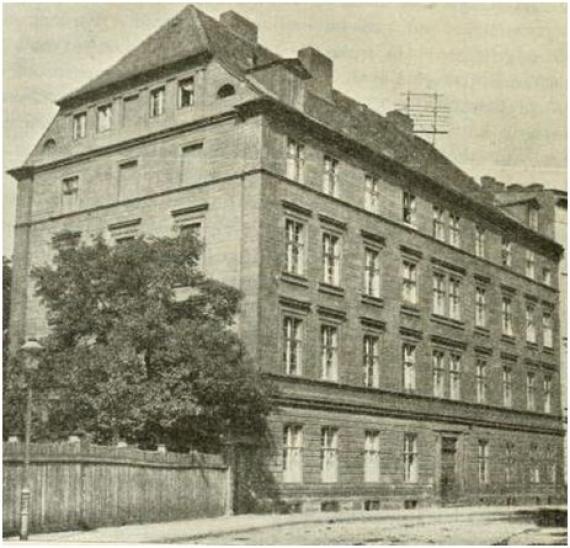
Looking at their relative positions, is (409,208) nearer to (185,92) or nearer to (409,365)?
(409,365)

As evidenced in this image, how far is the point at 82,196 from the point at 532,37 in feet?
63.0

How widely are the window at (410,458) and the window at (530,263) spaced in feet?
40.4

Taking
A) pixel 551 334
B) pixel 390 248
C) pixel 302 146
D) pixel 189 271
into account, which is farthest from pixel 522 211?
pixel 189 271

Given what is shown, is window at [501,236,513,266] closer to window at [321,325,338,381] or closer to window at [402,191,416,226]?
window at [402,191,416,226]

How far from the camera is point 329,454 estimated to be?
34.1 m

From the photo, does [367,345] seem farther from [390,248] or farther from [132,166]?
[132,166]

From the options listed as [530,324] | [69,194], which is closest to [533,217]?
[530,324]

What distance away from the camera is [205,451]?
29.1 metres

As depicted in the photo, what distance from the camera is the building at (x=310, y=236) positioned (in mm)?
32531

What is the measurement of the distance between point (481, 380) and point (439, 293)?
4.82 m

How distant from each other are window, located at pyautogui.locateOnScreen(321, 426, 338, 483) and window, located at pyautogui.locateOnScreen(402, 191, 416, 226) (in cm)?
919

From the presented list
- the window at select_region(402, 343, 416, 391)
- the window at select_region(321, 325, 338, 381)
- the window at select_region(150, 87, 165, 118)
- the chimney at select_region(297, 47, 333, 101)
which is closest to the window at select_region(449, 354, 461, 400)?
the window at select_region(402, 343, 416, 391)

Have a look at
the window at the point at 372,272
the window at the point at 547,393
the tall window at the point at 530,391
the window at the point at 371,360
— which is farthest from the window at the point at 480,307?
the window at the point at 371,360

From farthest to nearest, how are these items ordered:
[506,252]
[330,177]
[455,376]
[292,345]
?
[506,252]
[455,376]
[330,177]
[292,345]
